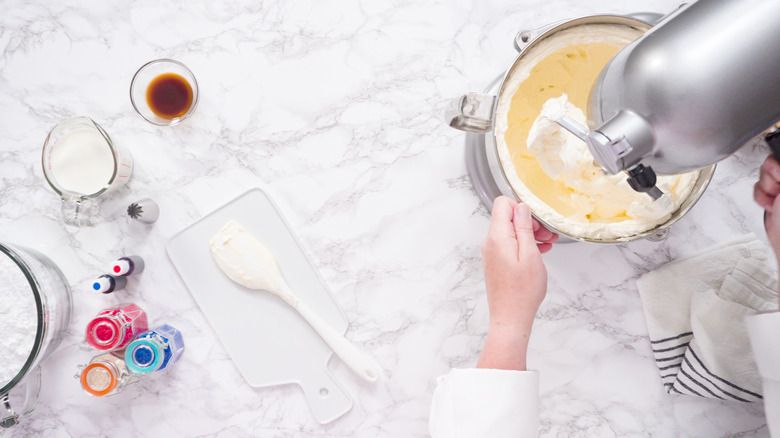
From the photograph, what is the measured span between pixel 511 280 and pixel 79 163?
0.70 m

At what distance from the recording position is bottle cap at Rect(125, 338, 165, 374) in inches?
28.3

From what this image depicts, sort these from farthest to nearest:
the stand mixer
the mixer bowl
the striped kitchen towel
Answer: the striped kitchen towel, the mixer bowl, the stand mixer

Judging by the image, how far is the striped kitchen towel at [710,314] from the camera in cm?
70


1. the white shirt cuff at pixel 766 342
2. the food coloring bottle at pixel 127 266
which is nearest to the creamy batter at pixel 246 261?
the food coloring bottle at pixel 127 266

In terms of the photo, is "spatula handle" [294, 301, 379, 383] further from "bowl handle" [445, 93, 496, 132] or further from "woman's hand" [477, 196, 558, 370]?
"bowl handle" [445, 93, 496, 132]

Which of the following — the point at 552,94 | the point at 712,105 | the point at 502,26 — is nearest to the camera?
the point at 712,105

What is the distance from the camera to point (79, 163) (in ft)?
2.53

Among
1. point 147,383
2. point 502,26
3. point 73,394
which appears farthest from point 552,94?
point 73,394

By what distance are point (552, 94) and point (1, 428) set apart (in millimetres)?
1026

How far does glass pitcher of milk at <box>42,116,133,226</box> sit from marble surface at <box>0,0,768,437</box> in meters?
0.04

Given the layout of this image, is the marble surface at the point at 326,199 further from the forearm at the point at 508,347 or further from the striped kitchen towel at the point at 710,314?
the forearm at the point at 508,347

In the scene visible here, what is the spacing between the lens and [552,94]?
612 millimetres

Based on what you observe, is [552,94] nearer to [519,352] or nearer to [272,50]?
[519,352]

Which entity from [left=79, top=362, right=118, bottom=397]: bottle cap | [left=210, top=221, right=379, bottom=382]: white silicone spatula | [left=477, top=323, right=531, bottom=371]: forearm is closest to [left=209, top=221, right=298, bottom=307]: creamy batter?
[left=210, top=221, right=379, bottom=382]: white silicone spatula
